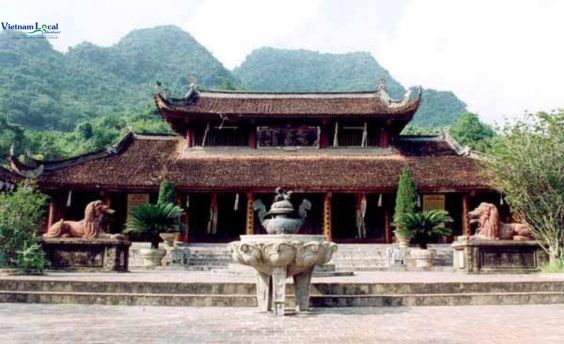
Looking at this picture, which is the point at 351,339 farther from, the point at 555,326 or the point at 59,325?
the point at 59,325

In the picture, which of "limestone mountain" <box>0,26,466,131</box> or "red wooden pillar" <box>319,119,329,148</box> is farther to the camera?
"limestone mountain" <box>0,26,466,131</box>

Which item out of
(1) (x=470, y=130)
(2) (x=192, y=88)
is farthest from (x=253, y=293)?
(1) (x=470, y=130)

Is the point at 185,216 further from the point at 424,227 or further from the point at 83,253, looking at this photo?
the point at 424,227

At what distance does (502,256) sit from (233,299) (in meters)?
9.15

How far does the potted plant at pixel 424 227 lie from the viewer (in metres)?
19.4

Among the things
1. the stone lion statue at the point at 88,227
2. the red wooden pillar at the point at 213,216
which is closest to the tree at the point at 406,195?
the red wooden pillar at the point at 213,216

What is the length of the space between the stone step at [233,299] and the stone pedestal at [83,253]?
5.42 meters

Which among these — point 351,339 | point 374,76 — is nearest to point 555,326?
point 351,339

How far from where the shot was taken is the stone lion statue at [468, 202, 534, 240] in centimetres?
1589

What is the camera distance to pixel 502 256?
15.5 meters

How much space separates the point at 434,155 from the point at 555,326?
19.3 metres

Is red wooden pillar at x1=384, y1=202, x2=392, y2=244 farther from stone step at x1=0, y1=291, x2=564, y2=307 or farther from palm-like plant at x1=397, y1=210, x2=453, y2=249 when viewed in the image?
stone step at x1=0, y1=291, x2=564, y2=307

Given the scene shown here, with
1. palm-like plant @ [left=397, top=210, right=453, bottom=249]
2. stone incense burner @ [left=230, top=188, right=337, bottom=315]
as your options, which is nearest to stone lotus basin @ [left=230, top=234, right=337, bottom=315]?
stone incense burner @ [left=230, top=188, right=337, bottom=315]

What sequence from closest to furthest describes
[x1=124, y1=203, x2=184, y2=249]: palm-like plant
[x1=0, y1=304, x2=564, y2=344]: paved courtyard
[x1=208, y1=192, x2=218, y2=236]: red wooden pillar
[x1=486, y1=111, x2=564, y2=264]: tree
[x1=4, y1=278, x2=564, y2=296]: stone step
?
[x1=0, y1=304, x2=564, y2=344]: paved courtyard, [x1=4, y1=278, x2=564, y2=296]: stone step, [x1=486, y1=111, x2=564, y2=264]: tree, [x1=124, y1=203, x2=184, y2=249]: palm-like plant, [x1=208, y1=192, x2=218, y2=236]: red wooden pillar
